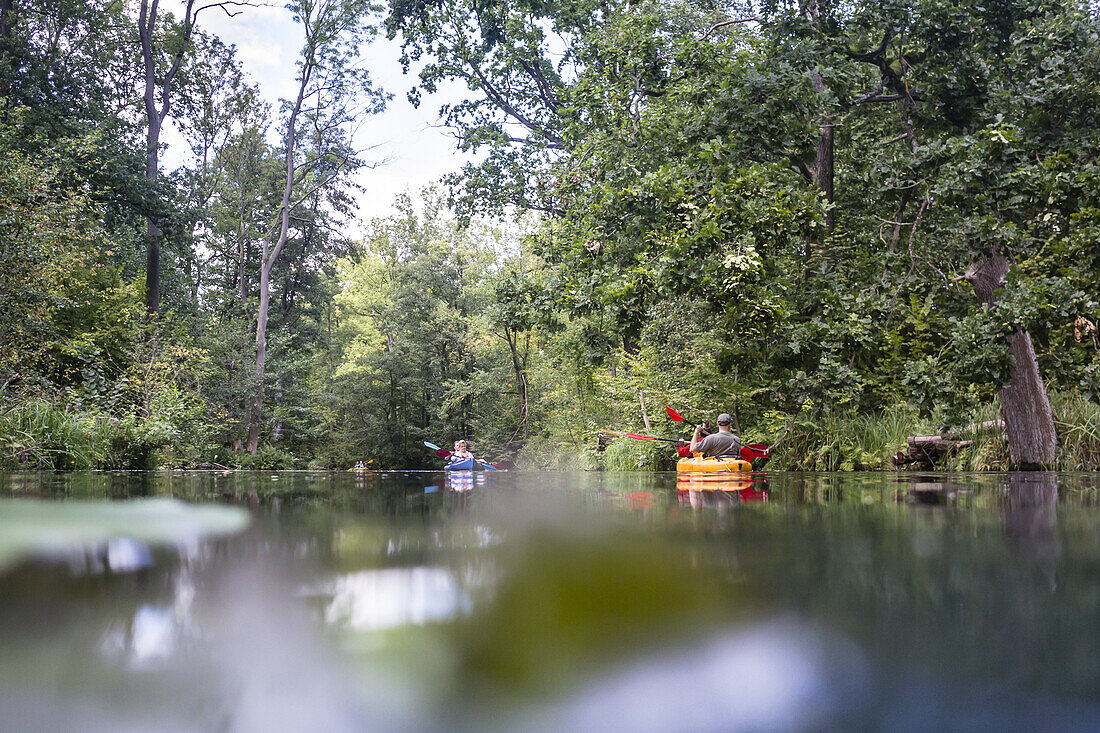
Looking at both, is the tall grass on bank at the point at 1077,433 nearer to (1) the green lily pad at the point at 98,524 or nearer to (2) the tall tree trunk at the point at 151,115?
(1) the green lily pad at the point at 98,524

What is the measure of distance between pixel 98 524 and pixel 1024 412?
10.4m

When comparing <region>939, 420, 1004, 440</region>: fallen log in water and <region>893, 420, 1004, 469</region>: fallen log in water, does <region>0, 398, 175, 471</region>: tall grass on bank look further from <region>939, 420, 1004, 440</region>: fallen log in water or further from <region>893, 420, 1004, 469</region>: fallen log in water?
<region>939, 420, 1004, 440</region>: fallen log in water

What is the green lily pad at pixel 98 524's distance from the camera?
1.32 metres

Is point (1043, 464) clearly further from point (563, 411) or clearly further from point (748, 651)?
point (563, 411)

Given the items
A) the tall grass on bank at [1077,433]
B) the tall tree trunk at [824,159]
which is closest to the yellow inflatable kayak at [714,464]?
the tall tree trunk at [824,159]

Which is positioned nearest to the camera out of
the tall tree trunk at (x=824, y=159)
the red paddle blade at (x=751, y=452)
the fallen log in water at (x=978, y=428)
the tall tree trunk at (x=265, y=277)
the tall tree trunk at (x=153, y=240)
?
the red paddle blade at (x=751, y=452)

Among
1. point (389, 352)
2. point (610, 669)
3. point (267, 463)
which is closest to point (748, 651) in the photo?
point (610, 669)

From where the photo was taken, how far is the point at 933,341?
7863mm

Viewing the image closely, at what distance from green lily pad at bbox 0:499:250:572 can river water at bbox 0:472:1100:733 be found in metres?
0.02

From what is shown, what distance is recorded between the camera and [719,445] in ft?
25.5

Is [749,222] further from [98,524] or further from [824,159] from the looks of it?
[98,524]

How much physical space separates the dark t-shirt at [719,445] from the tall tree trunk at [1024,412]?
155 inches

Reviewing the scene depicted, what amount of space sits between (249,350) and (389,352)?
614cm

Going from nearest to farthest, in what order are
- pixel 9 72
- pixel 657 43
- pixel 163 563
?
1. pixel 163 563
2. pixel 657 43
3. pixel 9 72
